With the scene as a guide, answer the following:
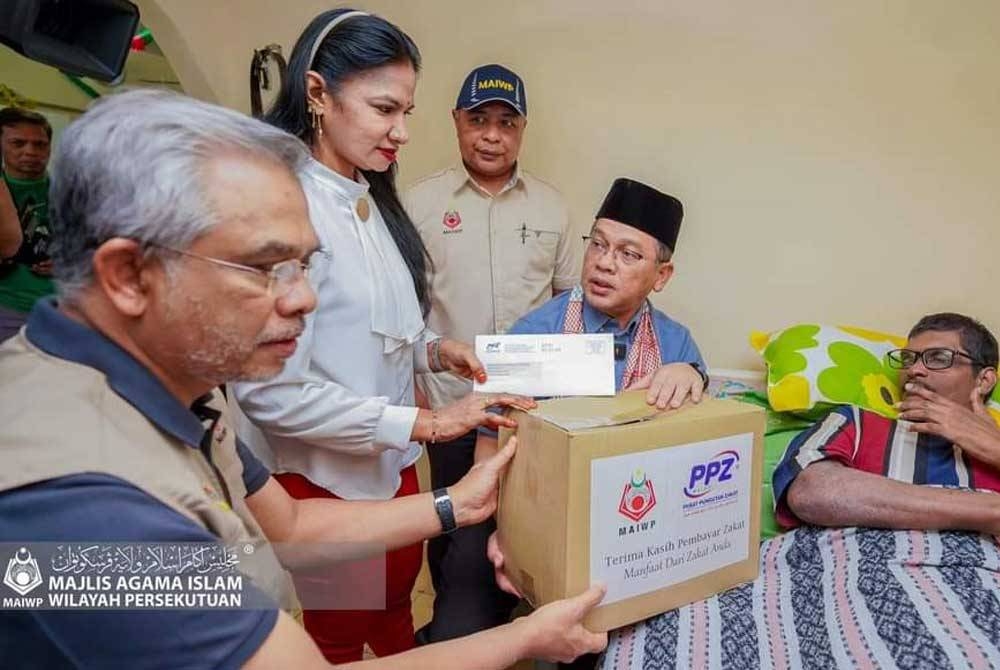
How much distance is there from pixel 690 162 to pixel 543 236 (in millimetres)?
565

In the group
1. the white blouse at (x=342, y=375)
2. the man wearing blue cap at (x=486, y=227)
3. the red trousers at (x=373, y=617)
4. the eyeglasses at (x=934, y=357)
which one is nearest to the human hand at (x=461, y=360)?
the white blouse at (x=342, y=375)

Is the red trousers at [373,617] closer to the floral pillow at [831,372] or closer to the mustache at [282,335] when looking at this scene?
the mustache at [282,335]

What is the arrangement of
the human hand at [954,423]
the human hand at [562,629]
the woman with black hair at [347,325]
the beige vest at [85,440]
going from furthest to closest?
the human hand at [954,423]
the woman with black hair at [347,325]
the human hand at [562,629]
the beige vest at [85,440]

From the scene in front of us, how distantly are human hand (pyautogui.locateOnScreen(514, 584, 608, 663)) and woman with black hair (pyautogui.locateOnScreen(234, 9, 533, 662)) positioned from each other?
28 centimetres

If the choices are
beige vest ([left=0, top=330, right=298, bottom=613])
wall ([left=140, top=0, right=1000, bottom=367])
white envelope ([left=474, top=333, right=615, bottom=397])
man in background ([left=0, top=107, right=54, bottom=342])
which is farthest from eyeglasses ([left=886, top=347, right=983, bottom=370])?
man in background ([left=0, top=107, right=54, bottom=342])

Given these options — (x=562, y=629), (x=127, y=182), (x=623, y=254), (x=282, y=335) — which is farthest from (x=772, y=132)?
(x=127, y=182)

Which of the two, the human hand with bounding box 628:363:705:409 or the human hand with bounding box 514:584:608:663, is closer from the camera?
the human hand with bounding box 514:584:608:663

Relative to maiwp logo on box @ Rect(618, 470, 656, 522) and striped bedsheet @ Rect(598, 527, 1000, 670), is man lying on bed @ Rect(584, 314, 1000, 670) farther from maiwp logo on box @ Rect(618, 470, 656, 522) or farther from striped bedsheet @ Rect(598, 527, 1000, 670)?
maiwp logo on box @ Rect(618, 470, 656, 522)

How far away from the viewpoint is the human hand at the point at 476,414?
1.06m

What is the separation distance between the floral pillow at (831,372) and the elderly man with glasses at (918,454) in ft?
0.22

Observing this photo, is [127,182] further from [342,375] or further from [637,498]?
[637,498]

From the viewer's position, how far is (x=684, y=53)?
202 centimetres

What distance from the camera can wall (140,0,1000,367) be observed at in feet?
6.11

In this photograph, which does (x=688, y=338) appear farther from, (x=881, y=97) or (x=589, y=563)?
(x=881, y=97)
